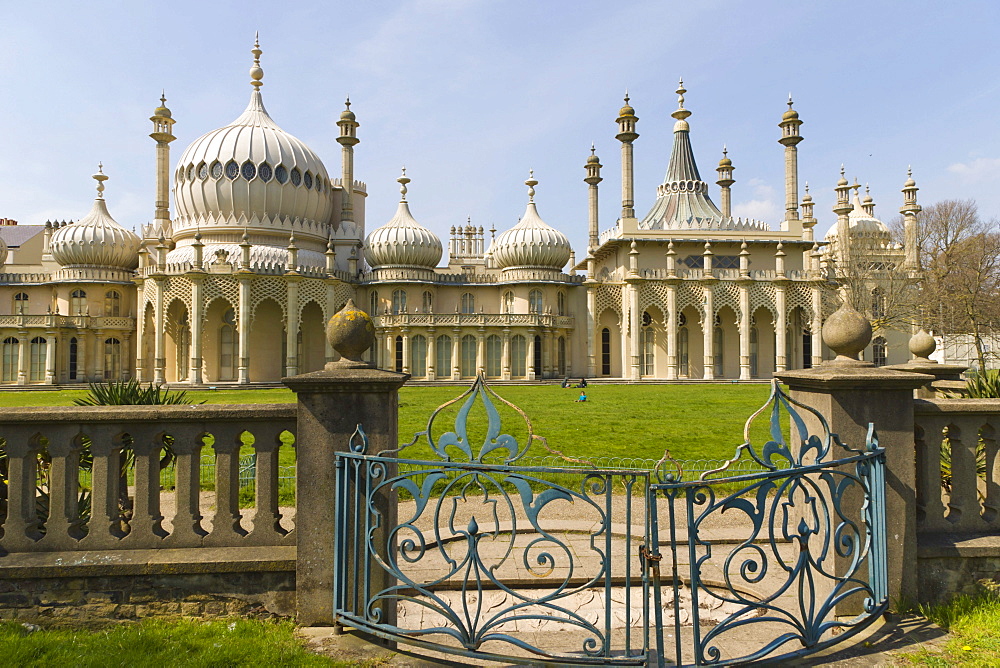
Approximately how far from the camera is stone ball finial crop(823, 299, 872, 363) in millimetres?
3986

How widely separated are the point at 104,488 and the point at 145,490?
276mm

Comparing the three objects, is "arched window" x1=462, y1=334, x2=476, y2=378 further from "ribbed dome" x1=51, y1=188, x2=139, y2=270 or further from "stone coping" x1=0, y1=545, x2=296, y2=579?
"stone coping" x1=0, y1=545, x2=296, y2=579

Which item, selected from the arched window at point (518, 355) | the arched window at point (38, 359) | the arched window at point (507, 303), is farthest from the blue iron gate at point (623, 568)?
the arched window at point (38, 359)

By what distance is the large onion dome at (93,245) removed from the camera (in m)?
35.1

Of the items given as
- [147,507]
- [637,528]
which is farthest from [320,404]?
[637,528]

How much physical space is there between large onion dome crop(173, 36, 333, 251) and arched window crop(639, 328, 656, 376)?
20.6 meters

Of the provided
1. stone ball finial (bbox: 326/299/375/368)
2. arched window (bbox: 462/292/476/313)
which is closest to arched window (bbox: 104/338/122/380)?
arched window (bbox: 462/292/476/313)

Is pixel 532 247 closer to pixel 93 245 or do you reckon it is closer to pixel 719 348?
pixel 719 348

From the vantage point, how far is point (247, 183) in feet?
112

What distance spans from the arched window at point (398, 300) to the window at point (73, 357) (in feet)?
57.0

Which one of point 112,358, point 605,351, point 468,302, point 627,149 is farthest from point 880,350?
point 112,358

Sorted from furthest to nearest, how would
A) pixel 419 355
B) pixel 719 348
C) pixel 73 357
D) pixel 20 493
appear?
pixel 719 348, pixel 419 355, pixel 73 357, pixel 20 493

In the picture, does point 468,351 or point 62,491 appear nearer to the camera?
point 62,491

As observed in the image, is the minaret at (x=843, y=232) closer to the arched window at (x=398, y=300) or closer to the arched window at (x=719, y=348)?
the arched window at (x=719, y=348)
